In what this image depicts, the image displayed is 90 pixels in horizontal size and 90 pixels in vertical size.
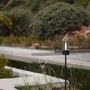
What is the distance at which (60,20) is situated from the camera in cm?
2689

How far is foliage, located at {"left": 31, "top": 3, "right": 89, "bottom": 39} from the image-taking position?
26.9 meters

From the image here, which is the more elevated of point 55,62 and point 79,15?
point 79,15

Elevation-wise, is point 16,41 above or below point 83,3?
below

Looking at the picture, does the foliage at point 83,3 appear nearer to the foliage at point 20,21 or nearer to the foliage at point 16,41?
the foliage at point 20,21

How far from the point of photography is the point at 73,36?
25672mm

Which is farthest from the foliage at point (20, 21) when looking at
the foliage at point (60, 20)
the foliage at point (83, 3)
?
the foliage at point (60, 20)

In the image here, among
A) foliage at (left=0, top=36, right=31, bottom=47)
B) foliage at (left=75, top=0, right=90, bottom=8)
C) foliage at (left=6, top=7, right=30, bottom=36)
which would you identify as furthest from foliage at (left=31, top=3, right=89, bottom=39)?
foliage at (left=6, top=7, right=30, bottom=36)

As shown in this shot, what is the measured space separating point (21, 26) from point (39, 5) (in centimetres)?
373

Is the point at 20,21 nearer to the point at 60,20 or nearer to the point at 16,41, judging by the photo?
the point at 16,41

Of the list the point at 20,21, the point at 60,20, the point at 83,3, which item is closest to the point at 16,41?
the point at 60,20

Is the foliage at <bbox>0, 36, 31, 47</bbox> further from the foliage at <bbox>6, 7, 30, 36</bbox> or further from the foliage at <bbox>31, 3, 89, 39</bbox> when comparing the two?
the foliage at <bbox>6, 7, 30, 36</bbox>

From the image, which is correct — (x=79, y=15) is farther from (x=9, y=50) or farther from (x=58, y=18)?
(x=9, y=50)

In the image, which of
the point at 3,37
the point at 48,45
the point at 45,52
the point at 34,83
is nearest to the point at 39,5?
the point at 3,37

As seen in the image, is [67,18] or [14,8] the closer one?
[67,18]
